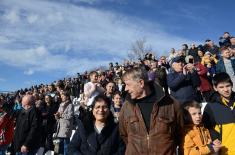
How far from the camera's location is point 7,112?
11.0 metres

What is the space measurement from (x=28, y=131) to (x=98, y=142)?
353cm

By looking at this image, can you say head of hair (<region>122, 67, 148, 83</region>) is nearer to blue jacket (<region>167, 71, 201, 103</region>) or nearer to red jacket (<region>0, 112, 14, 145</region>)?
blue jacket (<region>167, 71, 201, 103</region>)

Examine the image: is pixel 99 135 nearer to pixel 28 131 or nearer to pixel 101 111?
pixel 101 111

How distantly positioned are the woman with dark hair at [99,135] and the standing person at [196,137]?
0.88 m

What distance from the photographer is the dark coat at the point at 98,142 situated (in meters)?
4.94

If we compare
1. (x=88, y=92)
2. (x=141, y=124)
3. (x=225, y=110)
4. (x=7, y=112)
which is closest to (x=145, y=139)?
(x=141, y=124)

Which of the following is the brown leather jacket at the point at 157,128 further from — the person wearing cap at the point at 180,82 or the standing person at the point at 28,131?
the standing person at the point at 28,131

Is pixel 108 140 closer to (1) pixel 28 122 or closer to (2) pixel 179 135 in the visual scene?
(2) pixel 179 135

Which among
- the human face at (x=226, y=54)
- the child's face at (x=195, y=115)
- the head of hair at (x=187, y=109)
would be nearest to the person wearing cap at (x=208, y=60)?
the human face at (x=226, y=54)

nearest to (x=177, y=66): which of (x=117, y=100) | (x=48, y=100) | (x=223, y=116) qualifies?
(x=117, y=100)

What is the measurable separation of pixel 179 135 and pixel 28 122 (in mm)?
4299

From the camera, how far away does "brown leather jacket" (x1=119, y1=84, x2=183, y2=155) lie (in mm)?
4371

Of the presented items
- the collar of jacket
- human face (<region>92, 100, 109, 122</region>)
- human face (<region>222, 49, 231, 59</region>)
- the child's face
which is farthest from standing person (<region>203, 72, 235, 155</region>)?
human face (<region>222, 49, 231, 59</region>)

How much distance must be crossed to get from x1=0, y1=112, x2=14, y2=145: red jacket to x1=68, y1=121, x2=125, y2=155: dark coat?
595 centimetres
